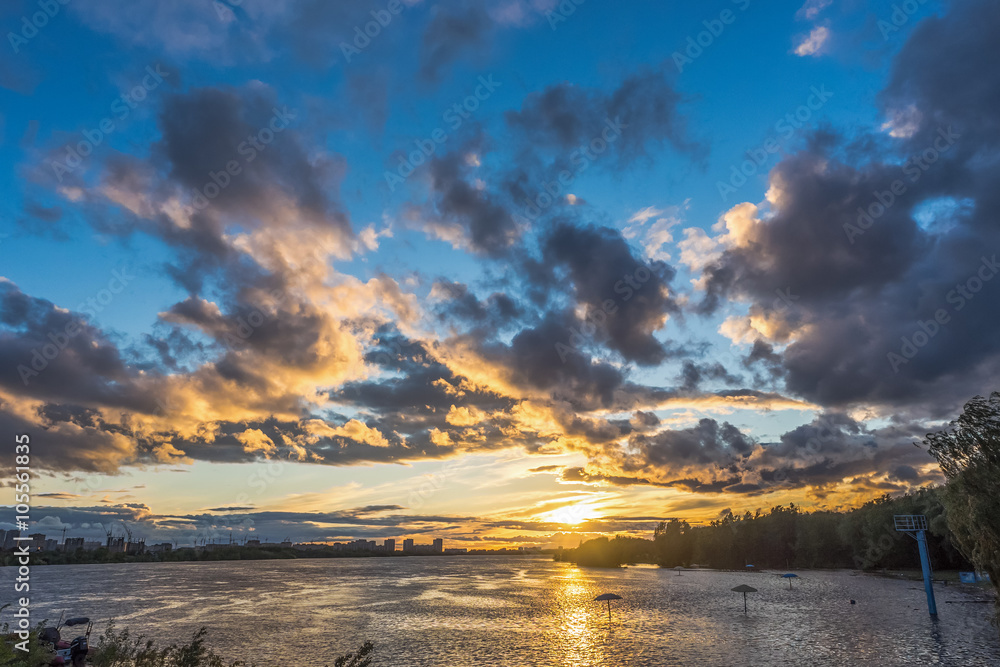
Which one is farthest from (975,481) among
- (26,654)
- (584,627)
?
(26,654)

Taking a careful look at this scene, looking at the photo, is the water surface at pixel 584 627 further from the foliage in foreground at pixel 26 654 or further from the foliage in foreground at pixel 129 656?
the foliage in foreground at pixel 26 654

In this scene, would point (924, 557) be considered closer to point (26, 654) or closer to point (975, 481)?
point (975, 481)

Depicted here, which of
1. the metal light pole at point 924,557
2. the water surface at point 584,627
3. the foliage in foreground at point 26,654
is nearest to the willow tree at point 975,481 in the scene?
the water surface at point 584,627

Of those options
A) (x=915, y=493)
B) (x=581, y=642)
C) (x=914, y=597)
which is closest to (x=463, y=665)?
(x=581, y=642)

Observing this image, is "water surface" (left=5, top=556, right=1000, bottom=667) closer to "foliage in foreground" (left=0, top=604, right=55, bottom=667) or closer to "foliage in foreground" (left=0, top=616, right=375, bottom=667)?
"foliage in foreground" (left=0, top=616, right=375, bottom=667)

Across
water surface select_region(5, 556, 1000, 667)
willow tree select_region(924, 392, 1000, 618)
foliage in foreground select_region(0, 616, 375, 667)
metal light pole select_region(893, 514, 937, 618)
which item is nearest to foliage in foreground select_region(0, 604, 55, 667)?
foliage in foreground select_region(0, 616, 375, 667)

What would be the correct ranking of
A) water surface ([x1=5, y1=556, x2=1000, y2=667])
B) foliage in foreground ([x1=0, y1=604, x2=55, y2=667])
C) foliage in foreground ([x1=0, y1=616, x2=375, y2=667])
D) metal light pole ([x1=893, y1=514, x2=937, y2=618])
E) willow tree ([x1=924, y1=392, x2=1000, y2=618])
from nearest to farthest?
1. foliage in foreground ([x1=0, y1=616, x2=375, y2=667])
2. foliage in foreground ([x1=0, y1=604, x2=55, y2=667])
3. willow tree ([x1=924, y1=392, x2=1000, y2=618])
4. water surface ([x1=5, y1=556, x2=1000, y2=667])
5. metal light pole ([x1=893, y1=514, x2=937, y2=618])

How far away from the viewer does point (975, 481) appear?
104ft

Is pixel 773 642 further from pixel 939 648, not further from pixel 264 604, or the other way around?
pixel 264 604

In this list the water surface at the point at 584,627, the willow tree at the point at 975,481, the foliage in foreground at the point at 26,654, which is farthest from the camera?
the water surface at the point at 584,627

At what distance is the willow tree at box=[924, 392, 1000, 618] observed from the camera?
3092 centimetres

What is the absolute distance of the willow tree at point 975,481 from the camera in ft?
101

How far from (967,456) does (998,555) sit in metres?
5.63

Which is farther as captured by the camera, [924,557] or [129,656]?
[924,557]
